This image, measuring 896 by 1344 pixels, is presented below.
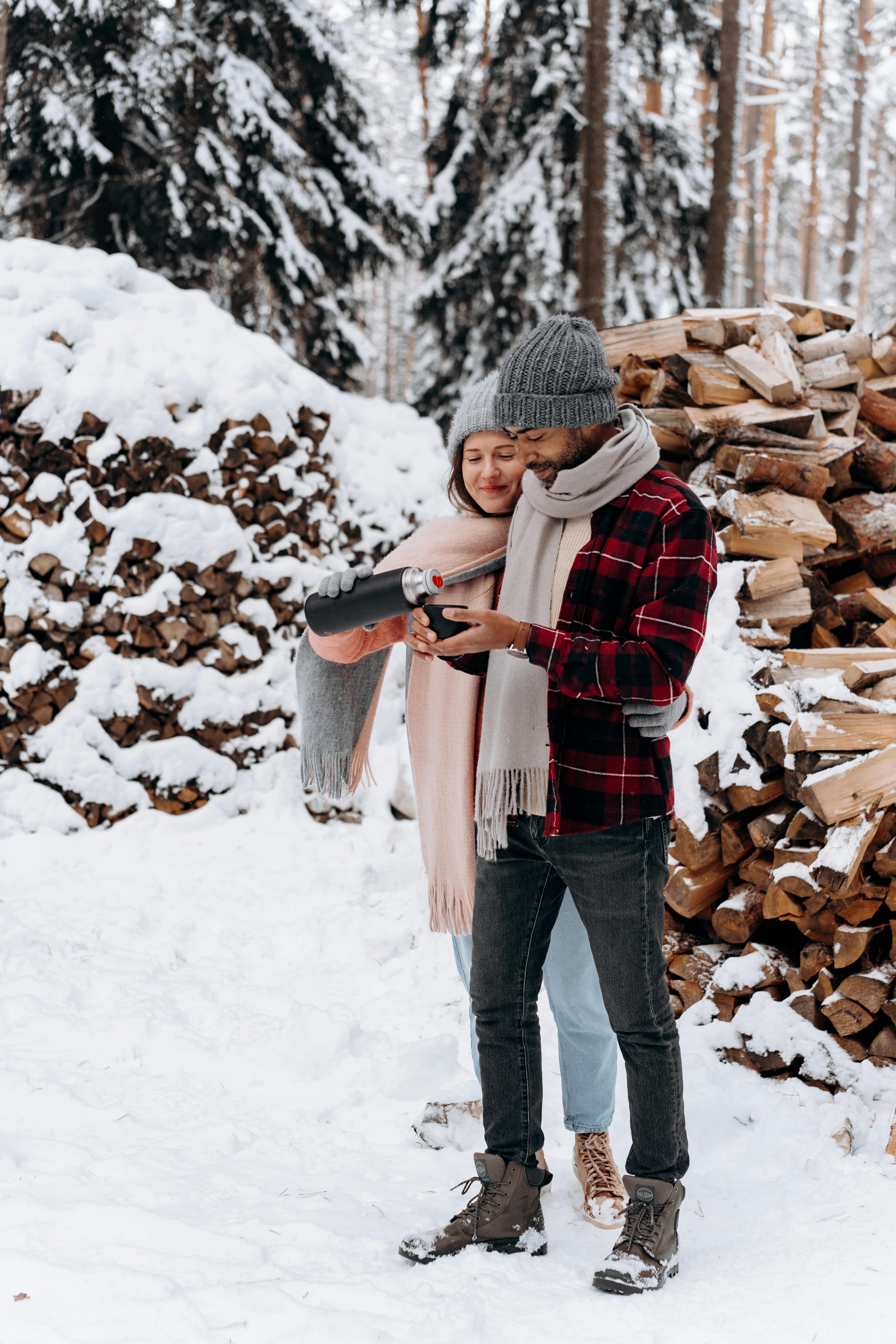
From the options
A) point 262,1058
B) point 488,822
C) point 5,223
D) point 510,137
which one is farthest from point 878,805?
point 510,137

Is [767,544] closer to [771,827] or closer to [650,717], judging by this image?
[771,827]

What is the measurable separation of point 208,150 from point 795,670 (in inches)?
299

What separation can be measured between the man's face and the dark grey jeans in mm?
743

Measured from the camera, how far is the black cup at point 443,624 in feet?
6.17

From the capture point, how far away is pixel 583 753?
1904 millimetres

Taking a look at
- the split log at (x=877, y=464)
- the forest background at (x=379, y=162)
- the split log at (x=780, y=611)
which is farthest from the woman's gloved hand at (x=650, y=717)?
the forest background at (x=379, y=162)

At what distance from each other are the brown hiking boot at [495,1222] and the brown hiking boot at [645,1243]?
0.60 ft

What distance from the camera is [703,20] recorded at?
33.7 feet

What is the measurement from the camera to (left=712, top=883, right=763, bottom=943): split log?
9.87ft

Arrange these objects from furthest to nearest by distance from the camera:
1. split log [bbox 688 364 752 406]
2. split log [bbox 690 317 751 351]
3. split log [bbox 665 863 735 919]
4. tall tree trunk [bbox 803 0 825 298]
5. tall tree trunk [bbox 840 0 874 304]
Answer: tall tree trunk [bbox 803 0 825 298] → tall tree trunk [bbox 840 0 874 304] → split log [bbox 690 317 751 351] → split log [bbox 688 364 752 406] → split log [bbox 665 863 735 919]

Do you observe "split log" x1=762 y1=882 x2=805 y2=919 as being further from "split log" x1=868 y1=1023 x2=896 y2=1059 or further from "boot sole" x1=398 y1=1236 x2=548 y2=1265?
"boot sole" x1=398 y1=1236 x2=548 y2=1265

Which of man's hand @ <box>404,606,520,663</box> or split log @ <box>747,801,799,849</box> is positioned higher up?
man's hand @ <box>404,606,520,663</box>

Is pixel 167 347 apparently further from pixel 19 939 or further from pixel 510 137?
pixel 510 137

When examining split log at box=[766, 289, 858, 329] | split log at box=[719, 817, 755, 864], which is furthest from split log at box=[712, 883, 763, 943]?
split log at box=[766, 289, 858, 329]
